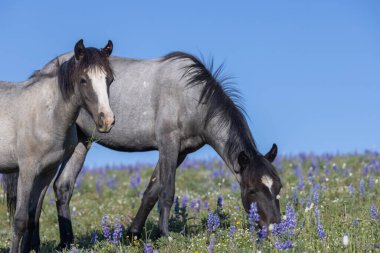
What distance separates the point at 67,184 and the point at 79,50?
369 centimetres

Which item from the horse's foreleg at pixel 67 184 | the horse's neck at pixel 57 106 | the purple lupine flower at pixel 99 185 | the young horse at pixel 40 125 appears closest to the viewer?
the young horse at pixel 40 125

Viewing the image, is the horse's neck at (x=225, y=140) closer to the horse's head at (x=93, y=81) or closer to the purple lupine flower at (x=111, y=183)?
the horse's head at (x=93, y=81)

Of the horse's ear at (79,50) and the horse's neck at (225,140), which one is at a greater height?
the horse's ear at (79,50)

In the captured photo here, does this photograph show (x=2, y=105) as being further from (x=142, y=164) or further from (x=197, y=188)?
(x=142, y=164)

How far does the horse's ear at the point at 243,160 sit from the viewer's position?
9.54m

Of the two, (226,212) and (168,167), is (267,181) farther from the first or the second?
(226,212)

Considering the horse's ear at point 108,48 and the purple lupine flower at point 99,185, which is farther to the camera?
the purple lupine flower at point 99,185

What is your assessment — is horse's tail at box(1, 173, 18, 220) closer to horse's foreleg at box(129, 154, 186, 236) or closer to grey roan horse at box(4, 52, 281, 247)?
grey roan horse at box(4, 52, 281, 247)

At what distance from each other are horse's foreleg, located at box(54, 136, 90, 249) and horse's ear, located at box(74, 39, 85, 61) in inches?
126

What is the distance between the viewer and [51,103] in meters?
8.65

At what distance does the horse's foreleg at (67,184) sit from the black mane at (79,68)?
2708 millimetres

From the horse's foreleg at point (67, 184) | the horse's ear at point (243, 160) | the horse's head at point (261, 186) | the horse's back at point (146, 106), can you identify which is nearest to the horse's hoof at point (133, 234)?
the horse's foreleg at point (67, 184)

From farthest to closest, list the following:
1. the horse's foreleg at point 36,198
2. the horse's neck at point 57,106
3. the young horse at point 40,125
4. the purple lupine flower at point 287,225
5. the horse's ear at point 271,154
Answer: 1. the horse's ear at point 271,154
2. the horse's foreleg at point 36,198
3. the horse's neck at point 57,106
4. the young horse at point 40,125
5. the purple lupine flower at point 287,225

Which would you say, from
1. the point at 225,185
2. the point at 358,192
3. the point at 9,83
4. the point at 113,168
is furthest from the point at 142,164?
the point at 9,83
